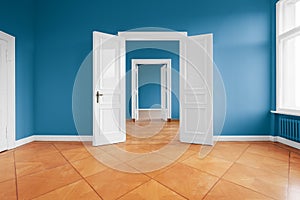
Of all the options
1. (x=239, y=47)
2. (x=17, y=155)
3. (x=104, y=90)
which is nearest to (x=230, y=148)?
(x=239, y=47)

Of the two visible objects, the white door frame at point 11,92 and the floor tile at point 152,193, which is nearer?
the floor tile at point 152,193

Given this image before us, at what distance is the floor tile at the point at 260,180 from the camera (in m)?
1.85

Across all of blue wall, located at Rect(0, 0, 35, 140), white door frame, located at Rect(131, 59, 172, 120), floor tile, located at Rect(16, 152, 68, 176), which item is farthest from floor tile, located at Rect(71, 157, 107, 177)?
white door frame, located at Rect(131, 59, 172, 120)

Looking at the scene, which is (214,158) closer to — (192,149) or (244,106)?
(192,149)

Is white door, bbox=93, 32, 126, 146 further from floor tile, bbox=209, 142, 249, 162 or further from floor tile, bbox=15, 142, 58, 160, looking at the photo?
floor tile, bbox=209, 142, 249, 162

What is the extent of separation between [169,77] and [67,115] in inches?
157

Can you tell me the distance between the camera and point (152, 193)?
180 cm

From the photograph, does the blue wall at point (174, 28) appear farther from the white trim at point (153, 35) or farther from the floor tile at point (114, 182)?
the floor tile at point (114, 182)

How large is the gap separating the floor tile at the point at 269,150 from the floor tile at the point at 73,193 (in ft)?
8.44

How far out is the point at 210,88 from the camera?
144 inches

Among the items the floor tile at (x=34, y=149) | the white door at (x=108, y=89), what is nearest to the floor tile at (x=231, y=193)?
the white door at (x=108, y=89)

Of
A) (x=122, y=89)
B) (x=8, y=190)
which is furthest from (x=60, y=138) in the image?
(x=8, y=190)

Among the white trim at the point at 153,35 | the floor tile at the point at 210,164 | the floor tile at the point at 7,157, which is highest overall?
the white trim at the point at 153,35

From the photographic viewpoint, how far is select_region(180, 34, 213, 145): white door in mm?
3671
